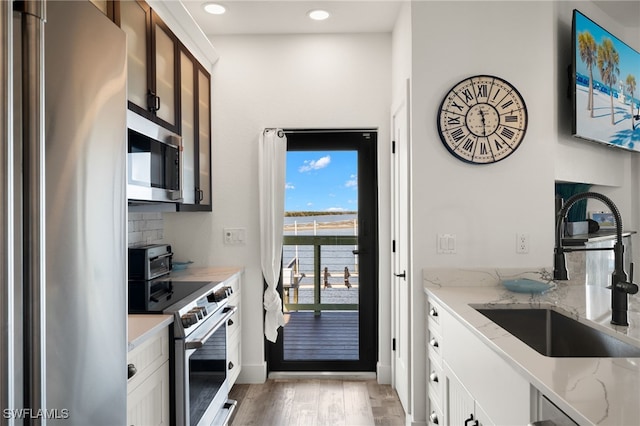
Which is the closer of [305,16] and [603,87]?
[603,87]

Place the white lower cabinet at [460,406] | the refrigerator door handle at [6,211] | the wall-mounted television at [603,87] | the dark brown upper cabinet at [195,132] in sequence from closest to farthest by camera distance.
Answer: the refrigerator door handle at [6,211], the white lower cabinet at [460,406], the wall-mounted television at [603,87], the dark brown upper cabinet at [195,132]

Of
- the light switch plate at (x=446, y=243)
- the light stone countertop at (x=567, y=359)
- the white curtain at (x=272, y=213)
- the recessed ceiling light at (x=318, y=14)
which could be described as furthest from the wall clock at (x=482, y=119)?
the white curtain at (x=272, y=213)

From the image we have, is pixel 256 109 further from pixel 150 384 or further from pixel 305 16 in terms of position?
pixel 150 384

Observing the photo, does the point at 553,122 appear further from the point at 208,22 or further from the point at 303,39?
the point at 208,22

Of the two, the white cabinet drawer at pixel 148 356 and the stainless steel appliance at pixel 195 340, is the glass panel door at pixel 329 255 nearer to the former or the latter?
the stainless steel appliance at pixel 195 340

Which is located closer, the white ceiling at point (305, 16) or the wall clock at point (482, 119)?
the wall clock at point (482, 119)

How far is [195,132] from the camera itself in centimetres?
273

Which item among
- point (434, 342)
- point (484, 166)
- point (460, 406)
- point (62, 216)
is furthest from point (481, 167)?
point (62, 216)

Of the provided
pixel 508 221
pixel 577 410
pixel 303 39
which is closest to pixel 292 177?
pixel 303 39

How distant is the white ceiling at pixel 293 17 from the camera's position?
2.63 metres

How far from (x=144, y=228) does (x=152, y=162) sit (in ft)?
3.16

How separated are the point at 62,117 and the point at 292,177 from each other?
234 cm

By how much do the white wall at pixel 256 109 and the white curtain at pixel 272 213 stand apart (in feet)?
0.33

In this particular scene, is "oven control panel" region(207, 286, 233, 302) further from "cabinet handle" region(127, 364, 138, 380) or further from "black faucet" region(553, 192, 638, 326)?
"black faucet" region(553, 192, 638, 326)
